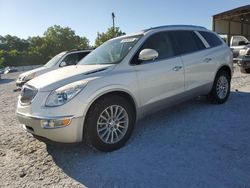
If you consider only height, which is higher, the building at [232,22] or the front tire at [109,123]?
the building at [232,22]

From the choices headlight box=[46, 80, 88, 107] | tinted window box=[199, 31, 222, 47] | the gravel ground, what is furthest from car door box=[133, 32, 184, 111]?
tinted window box=[199, 31, 222, 47]

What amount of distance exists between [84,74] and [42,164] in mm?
1445

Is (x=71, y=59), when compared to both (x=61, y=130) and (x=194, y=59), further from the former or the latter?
(x=61, y=130)

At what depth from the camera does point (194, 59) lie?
544 cm

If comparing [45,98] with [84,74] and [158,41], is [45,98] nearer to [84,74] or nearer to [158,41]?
[84,74]

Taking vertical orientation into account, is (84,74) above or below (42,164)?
above

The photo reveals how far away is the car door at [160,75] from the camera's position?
14.7ft

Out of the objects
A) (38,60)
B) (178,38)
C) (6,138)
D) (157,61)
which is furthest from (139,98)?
(38,60)

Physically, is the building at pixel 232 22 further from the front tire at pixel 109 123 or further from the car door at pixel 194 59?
the front tire at pixel 109 123

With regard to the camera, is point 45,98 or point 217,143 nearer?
point 45,98

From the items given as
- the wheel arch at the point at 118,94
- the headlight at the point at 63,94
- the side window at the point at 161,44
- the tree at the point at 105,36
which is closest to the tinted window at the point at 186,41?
the side window at the point at 161,44

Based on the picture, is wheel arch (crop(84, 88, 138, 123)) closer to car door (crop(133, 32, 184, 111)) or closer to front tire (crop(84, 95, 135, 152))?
front tire (crop(84, 95, 135, 152))

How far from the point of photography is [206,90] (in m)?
5.90

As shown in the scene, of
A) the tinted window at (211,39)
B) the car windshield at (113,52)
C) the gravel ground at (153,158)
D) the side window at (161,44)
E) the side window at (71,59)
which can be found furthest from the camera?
the side window at (71,59)
